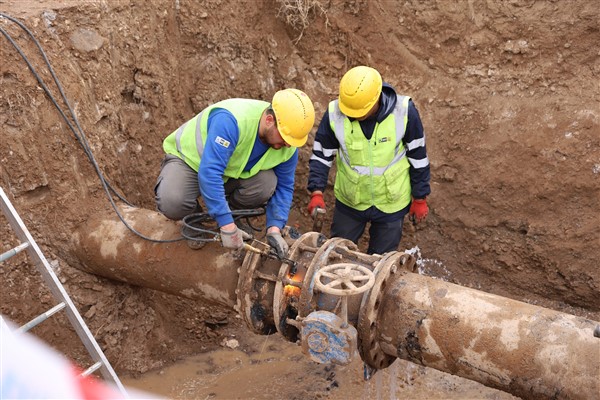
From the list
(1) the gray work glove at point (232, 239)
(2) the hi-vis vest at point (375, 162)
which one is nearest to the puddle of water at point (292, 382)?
(2) the hi-vis vest at point (375, 162)

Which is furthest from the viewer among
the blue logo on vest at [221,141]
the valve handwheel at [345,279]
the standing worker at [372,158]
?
the standing worker at [372,158]

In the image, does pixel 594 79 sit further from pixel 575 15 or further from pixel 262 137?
pixel 262 137

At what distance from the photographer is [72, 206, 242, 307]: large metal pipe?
383 centimetres

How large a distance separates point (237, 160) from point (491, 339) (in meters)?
1.82

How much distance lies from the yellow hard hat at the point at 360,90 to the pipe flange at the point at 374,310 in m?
1.28

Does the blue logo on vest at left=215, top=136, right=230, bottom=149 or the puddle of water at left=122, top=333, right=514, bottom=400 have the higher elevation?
the blue logo on vest at left=215, top=136, right=230, bottom=149

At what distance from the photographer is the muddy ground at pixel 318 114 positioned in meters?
4.25

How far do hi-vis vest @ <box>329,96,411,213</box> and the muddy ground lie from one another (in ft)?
3.66

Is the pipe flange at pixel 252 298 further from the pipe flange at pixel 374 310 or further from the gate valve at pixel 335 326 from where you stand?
the pipe flange at pixel 374 310

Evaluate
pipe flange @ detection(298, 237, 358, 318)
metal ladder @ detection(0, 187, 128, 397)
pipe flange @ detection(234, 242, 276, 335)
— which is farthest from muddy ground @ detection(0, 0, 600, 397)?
pipe flange @ detection(298, 237, 358, 318)

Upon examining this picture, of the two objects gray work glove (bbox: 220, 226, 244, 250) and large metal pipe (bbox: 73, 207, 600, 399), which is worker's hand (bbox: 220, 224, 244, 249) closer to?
gray work glove (bbox: 220, 226, 244, 250)

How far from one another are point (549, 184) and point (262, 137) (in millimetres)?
2831

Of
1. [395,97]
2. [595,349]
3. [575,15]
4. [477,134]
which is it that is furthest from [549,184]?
[595,349]

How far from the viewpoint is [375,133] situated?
448 centimetres
